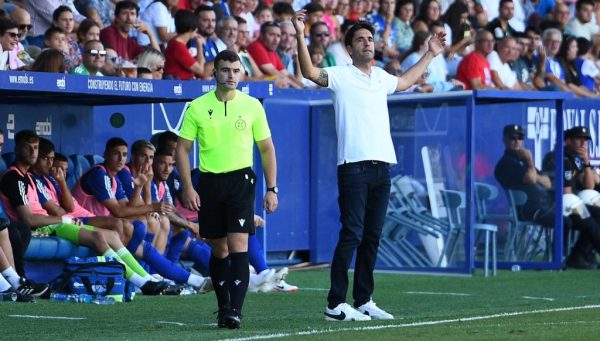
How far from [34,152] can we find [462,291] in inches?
172

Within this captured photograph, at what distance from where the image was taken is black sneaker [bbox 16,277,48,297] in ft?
41.2

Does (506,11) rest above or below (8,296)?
above

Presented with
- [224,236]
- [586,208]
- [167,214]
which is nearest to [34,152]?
[167,214]

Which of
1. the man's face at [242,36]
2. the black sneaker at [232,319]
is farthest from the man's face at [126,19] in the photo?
the black sneaker at [232,319]

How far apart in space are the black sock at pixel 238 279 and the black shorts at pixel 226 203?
7.4 inches

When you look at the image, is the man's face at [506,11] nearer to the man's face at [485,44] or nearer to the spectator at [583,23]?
the spectator at [583,23]

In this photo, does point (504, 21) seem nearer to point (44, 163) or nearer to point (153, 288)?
point (44, 163)

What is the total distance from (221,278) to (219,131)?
1.03 metres

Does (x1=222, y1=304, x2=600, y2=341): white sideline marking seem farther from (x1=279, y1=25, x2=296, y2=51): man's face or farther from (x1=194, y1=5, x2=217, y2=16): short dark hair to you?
(x1=279, y1=25, x2=296, y2=51): man's face

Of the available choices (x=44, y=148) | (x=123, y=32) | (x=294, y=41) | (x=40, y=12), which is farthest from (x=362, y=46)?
(x=294, y=41)

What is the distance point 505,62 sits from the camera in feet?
70.0

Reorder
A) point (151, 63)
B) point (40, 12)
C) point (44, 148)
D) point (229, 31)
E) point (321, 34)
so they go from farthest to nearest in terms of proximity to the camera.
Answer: point (321, 34) → point (229, 31) → point (40, 12) → point (151, 63) → point (44, 148)

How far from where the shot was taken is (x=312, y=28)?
1908cm

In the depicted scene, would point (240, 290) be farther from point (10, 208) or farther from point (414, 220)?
point (414, 220)
